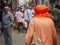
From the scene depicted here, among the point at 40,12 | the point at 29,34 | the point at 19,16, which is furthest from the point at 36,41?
the point at 19,16

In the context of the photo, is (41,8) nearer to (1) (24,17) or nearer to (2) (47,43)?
(2) (47,43)

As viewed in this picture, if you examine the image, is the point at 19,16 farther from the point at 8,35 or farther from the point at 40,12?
the point at 40,12

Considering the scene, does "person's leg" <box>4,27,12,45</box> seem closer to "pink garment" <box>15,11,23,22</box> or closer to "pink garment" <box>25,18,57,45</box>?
"pink garment" <box>25,18,57,45</box>

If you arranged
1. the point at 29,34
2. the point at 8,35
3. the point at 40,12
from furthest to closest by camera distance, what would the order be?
the point at 8,35, the point at 40,12, the point at 29,34

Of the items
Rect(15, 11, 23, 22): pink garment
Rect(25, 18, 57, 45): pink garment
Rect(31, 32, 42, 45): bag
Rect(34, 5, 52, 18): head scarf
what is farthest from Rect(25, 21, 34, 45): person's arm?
Rect(15, 11, 23, 22): pink garment

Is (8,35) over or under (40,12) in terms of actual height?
under

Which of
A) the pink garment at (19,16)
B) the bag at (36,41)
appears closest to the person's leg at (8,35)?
the bag at (36,41)

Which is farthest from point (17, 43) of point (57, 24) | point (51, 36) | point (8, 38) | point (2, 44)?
point (51, 36)

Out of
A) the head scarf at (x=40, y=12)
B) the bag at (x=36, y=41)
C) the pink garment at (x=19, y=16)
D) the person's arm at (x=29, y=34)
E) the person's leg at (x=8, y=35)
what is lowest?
the pink garment at (x=19, y=16)

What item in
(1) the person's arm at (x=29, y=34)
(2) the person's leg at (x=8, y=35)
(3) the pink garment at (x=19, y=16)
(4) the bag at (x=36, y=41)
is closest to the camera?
(1) the person's arm at (x=29, y=34)

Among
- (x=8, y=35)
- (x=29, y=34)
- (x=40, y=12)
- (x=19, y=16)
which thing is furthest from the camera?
(x=19, y=16)

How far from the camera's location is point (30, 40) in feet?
21.7

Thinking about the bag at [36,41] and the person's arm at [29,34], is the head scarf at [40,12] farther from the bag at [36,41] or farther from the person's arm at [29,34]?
the bag at [36,41]

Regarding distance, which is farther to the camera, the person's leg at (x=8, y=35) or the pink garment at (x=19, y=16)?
the pink garment at (x=19, y=16)
